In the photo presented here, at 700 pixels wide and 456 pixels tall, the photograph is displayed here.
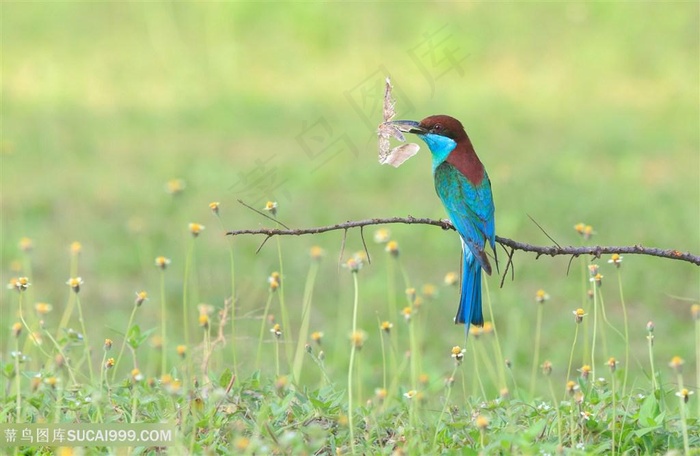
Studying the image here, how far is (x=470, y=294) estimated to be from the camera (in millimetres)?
2949

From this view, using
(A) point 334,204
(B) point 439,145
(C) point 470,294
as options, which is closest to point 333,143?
(B) point 439,145

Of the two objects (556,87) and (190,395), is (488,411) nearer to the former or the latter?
(190,395)

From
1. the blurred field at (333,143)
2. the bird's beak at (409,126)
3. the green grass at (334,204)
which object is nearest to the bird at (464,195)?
the bird's beak at (409,126)

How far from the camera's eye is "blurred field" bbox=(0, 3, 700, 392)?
5.10 m

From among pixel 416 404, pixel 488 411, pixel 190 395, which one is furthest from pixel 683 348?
pixel 190 395

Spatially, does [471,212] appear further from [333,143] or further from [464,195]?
[333,143]

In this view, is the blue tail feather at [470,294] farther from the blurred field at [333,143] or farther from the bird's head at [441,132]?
the blurred field at [333,143]

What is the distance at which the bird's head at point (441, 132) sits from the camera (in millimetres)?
2908

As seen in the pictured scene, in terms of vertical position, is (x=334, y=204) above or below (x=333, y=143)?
below

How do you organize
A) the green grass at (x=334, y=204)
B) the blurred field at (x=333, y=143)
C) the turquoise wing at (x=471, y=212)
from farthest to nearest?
the blurred field at (x=333, y=143)
the turquoise wing at (x=471, y=212)
the green grass at (x=334, y=204)

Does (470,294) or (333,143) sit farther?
(333,143)

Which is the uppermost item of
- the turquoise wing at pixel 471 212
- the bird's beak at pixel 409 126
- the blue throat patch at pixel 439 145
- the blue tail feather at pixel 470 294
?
the bird's beak at pixel 409 126

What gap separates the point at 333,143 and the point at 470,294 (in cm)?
119

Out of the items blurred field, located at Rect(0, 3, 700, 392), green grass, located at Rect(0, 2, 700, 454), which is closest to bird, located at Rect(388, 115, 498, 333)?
green grass, located at Rect(0, 2, 700, 454)
